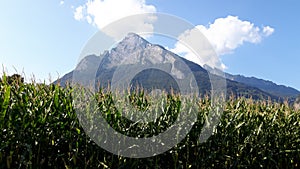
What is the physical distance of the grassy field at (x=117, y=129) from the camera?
12.5 feet

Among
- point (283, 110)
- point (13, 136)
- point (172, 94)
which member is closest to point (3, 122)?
point (13, 136)

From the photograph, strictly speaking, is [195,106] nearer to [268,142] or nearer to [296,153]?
[268,142]

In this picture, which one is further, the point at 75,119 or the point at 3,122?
the point at 75,119

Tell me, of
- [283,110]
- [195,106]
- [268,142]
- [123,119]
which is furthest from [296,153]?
[123,119]

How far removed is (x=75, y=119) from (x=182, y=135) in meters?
1.60

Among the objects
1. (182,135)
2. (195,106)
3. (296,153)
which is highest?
(195,106)

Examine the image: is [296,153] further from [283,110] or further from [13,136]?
[13,136]

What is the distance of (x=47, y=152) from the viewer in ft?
13.4

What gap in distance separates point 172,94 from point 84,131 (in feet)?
8.11

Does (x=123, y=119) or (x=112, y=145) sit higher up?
(x=123, y=119)

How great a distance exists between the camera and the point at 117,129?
4.57m

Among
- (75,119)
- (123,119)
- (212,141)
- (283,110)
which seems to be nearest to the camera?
(75,119)

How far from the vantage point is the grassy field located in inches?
150

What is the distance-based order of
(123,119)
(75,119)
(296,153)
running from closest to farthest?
(75,119)
(123,119)
(296,153)
